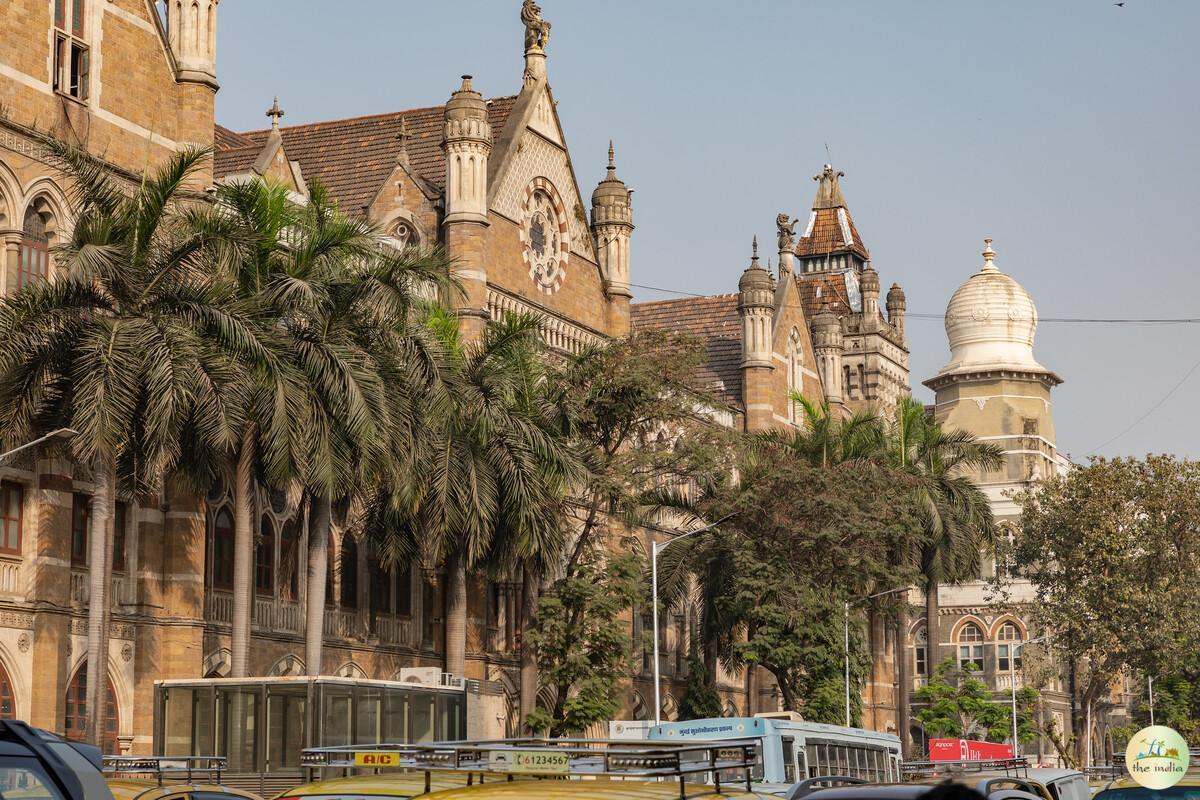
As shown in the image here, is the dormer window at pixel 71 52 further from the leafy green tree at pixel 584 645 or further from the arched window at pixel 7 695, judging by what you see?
the leafy green tree at pixel 584 645

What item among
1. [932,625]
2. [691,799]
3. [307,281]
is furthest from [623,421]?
[691,799]

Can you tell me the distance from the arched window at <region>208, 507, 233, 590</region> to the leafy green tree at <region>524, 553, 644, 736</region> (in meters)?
7.82

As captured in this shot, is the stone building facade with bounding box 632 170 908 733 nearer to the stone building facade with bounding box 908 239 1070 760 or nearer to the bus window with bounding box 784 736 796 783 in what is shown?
the stone building facade with bounding box 908 239 1070 760

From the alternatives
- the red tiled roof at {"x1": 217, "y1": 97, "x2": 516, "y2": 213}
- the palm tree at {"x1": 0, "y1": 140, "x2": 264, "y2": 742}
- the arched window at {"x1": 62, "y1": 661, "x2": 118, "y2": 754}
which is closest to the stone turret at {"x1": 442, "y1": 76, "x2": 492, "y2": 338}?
the red tiled roof at {"x1": 217, "y1": 97, "x2": 516, "y2": 213}

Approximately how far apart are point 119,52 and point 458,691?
580 inches

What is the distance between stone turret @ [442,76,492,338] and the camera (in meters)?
51.8

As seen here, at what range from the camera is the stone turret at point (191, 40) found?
135ft

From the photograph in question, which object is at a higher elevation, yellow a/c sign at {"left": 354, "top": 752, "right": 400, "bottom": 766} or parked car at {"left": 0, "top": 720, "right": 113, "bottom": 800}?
parked car at {"left": 0, "top": 720, "right": 113, "bottom": 800}

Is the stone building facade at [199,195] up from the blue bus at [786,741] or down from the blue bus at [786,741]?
up

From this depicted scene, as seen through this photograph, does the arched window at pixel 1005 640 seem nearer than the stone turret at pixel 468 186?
No

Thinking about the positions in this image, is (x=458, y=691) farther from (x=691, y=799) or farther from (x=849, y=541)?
(x=691, y=799)

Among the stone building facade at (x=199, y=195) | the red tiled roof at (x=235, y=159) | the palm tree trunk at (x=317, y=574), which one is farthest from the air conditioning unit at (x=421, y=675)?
the red tiled roof at (x=235, y=159)

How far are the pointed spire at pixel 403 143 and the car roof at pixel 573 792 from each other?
45.8 meters

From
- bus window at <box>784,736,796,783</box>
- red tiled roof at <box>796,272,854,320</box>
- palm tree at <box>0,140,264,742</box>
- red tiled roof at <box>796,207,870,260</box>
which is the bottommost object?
bus window at <box>784,736,796,783</box>
